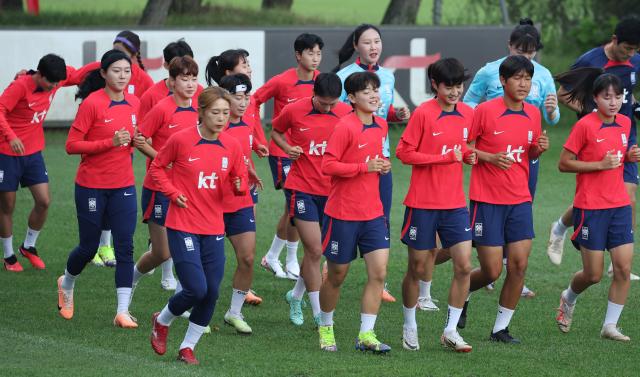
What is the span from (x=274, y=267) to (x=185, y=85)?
3.09 meters

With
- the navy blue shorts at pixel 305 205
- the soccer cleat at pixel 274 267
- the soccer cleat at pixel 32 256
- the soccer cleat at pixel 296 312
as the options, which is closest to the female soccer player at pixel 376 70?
the navy blue shorts at pixel 305 205

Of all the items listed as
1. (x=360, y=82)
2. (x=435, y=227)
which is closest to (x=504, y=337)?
(x=435, y=227)

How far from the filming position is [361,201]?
9102mm

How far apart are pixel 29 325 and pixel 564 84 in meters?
5.08

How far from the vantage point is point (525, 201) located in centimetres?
952

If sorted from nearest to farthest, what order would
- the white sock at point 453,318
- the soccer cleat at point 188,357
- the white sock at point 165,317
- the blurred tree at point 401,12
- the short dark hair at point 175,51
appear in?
the soccer cleat at point 188,357 → the white sock at point 165,317 → the white sock at point 453,318 → the short dark hair at point 175,51 → the blurred tree at point 401,12

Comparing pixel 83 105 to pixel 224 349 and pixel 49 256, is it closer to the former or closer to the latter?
pixel 224 349

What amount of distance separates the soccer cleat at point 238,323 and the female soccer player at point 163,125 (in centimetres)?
77

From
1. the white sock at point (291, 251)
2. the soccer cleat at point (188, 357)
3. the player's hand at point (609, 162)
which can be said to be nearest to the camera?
the soccer cleat at point (188, 357)

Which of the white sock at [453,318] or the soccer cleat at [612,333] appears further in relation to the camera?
the soccer cleat at [612,333]

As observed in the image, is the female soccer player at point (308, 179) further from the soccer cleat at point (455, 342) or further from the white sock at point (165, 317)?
the white sock at point (165, 317)

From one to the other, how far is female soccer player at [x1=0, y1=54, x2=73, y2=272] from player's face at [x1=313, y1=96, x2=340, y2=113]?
271cm

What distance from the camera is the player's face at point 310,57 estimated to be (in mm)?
11109

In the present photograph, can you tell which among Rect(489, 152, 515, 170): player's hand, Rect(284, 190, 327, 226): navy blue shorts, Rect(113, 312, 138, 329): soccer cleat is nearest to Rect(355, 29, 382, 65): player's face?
Rect(284, 190, 327, 226): navy blue shorts
